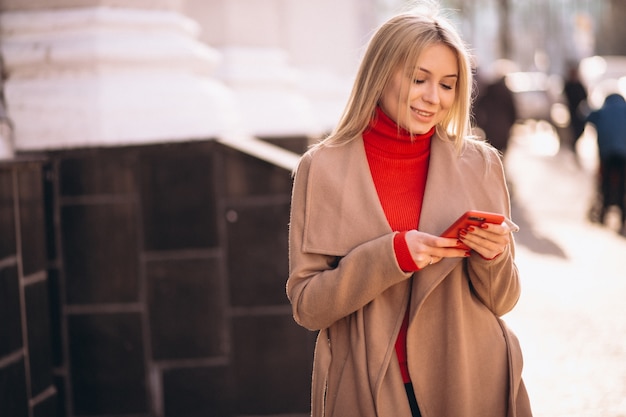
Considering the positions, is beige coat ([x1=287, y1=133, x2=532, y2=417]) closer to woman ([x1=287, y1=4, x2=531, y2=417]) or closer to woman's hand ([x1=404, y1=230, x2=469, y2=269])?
woman ([x1=287, y1=4, x2=531, y2=417])

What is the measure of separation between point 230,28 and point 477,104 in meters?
9.28

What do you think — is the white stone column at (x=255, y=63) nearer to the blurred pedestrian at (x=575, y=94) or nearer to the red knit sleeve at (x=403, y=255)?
the red knit sleeve at (x=403, y=255)

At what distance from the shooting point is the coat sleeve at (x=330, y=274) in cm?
260

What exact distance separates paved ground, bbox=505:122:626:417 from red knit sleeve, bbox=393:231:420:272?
2721mm

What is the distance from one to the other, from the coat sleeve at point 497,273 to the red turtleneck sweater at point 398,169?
19 cm

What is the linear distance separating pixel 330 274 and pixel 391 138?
41 centimetres

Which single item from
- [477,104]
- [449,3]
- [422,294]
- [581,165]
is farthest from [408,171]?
[449,3]

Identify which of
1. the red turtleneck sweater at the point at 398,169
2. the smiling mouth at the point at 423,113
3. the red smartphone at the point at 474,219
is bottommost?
the red smartphone at the point at 474,219

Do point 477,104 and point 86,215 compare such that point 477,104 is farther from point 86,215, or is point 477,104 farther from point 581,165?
point 86,215

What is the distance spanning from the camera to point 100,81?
5.22 metres

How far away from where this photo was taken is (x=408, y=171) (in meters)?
2.81

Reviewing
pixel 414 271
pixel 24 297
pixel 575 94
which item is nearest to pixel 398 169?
pixel 414 271

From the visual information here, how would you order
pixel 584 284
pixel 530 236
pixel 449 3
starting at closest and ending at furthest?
pixel 584 284, pixel 530 236, pixel 449 3

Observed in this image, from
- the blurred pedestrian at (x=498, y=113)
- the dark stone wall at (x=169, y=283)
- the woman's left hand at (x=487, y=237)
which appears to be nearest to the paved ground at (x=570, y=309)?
the blurred pedestrian at (x=498, y=113)
